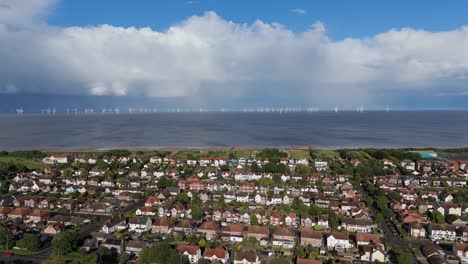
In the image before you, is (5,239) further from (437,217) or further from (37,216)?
(437,217)

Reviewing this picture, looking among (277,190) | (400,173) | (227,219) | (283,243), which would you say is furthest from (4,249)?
(400,173)

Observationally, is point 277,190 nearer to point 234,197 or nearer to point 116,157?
point 234,197

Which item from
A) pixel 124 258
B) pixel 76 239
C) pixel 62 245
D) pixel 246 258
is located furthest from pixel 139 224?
pixel 246 258

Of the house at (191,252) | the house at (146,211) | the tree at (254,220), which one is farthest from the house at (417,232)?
the house at (146,211)

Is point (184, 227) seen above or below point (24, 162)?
below

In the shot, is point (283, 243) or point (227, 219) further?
point (227, 219)

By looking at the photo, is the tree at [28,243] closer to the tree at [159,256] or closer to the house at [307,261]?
the tree at [159,256]

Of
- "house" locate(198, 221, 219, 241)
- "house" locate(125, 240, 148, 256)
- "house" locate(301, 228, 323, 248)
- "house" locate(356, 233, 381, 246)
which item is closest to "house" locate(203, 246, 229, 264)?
"house" locate(198, 221, 219, 241)

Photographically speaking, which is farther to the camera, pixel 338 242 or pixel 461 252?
pixel 338 242
